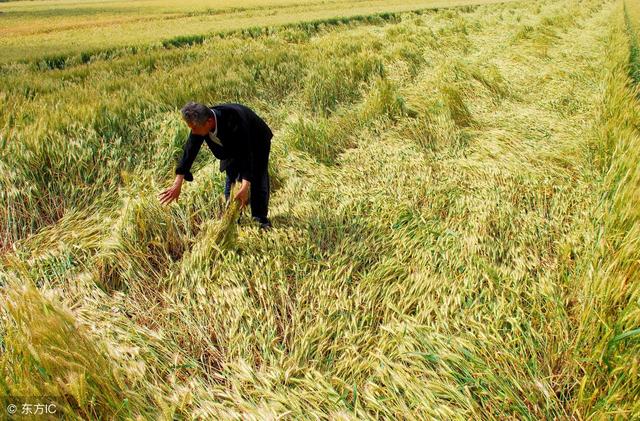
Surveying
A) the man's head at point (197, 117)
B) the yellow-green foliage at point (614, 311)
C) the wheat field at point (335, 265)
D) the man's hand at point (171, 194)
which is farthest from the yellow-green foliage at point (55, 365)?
the yellow-green foliage at point (614, 311)

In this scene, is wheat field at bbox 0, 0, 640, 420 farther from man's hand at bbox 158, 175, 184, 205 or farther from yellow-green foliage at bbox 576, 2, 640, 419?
man's hand at bbox 158, 175, 184, 205

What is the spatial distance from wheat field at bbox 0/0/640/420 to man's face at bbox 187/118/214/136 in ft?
1.92

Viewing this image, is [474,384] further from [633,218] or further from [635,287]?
[633,218]

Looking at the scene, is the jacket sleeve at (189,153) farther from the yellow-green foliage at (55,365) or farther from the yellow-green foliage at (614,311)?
the yellow-green foliage at (614,311)

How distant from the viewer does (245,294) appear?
2.25 m

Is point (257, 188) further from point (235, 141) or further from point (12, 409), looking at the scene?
point (12, 409)

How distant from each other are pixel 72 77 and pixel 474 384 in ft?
24.6

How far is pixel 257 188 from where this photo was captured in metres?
2.89

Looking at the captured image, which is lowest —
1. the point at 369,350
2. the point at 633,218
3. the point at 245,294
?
the point at 369,350

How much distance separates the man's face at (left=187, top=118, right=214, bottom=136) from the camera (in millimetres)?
2339

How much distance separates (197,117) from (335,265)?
1346 millimetres

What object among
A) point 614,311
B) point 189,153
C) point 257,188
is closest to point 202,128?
point 189,153

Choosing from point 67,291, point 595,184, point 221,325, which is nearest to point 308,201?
point 221,325

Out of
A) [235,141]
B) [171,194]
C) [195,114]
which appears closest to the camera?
[195,114]
